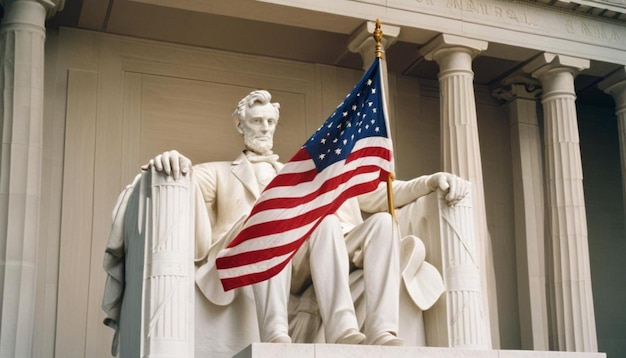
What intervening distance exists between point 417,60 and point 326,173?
662 centimetres

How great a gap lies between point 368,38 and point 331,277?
5.31 meters

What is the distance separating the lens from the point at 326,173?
326 inches

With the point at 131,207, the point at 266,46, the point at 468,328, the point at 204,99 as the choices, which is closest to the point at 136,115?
the point at 204,99

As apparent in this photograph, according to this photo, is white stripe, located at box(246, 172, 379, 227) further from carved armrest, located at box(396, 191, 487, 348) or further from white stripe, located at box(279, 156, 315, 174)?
carved armrest, located at box(396, 191, 487, 348)

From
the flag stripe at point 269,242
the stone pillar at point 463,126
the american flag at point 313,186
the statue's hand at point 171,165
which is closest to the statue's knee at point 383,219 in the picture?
the american flag at point 313,186

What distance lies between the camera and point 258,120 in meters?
9.53

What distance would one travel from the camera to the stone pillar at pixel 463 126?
1284cm

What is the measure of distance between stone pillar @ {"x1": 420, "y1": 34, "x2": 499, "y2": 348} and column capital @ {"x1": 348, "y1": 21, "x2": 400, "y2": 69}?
0.67 meters

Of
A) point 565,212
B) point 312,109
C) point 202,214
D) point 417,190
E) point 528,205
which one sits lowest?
point 202,214

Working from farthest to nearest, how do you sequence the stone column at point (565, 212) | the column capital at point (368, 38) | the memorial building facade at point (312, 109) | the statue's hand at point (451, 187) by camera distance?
the stone column at point (565, 212) → the column capital at point (368, 38) → the memorial building facade at point (312, 109) → the statue's hand at point (451, 187)

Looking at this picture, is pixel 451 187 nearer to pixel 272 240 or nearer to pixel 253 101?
pixel 272 240

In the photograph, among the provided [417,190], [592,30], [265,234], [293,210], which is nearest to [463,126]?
[592,30]

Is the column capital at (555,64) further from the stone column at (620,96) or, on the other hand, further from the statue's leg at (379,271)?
the statue's leg at (379,271)

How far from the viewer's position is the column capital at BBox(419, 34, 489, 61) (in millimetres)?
13211
